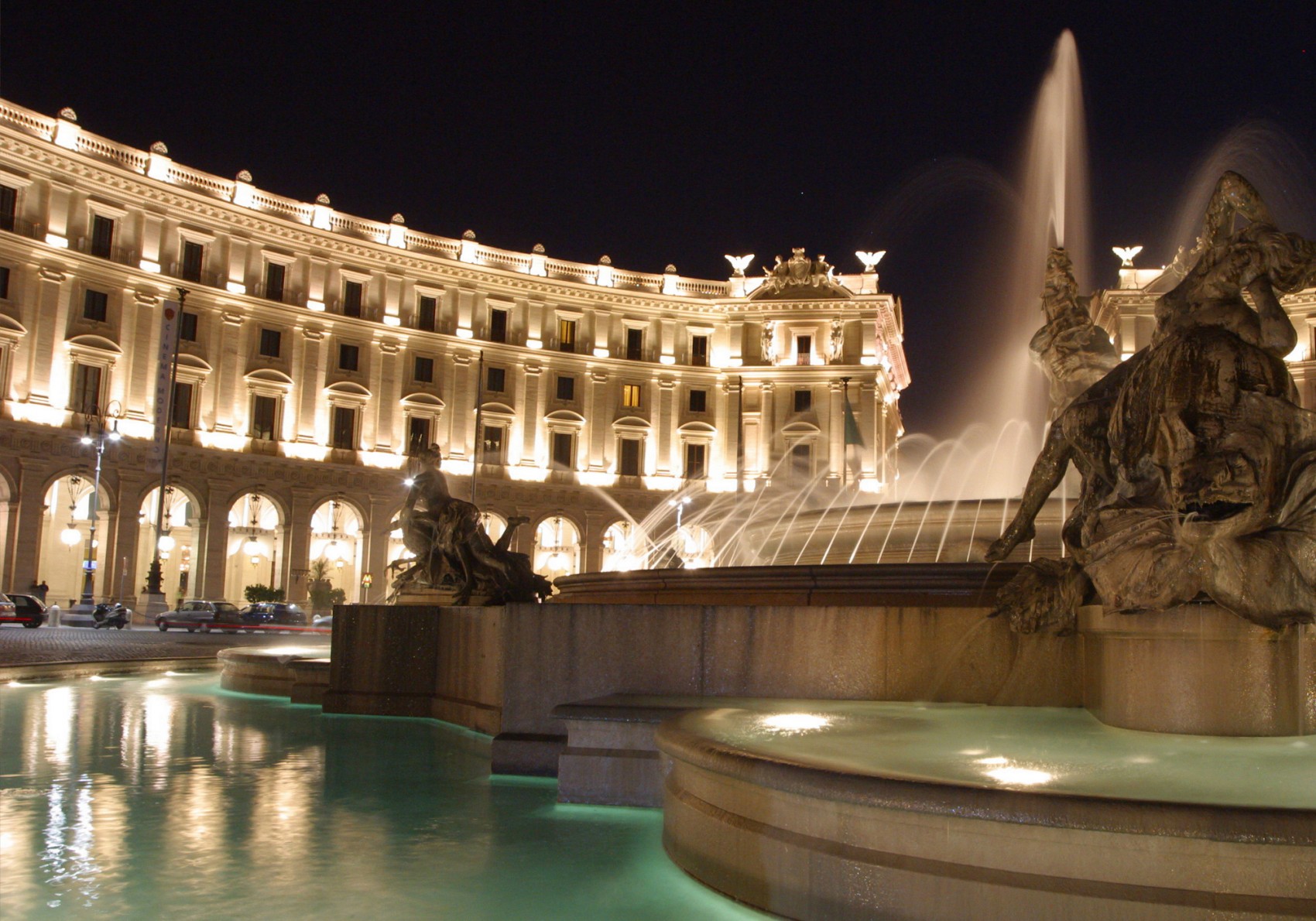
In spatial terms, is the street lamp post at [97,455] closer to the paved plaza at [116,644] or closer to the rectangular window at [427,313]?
the paved plaza at [116,644]

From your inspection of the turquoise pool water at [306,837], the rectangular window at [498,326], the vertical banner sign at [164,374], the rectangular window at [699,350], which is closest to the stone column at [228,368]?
the vertical banner sign at [164,374]

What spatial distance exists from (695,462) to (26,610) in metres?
30.5

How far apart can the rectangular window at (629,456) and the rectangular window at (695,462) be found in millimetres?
2355

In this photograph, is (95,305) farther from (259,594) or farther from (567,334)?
(567,334)

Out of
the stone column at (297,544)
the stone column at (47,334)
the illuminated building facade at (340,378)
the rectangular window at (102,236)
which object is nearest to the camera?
the stone column at (47,334)

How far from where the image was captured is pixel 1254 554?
434cm

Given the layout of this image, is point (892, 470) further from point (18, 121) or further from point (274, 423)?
point (18, 121)

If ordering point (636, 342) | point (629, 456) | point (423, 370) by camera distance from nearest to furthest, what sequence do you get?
point (423, 370) < point (629, 456) < point (636, 342)

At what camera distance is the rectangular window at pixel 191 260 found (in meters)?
42.2

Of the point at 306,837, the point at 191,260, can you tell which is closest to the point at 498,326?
the point at 191,260

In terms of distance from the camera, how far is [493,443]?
4938 cm

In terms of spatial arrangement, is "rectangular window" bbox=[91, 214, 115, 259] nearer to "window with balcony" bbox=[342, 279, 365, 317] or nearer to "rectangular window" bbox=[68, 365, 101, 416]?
"rectangular window" bbox=[68, 365, 101, 416]

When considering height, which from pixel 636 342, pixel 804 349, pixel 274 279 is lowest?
pixel 804 349

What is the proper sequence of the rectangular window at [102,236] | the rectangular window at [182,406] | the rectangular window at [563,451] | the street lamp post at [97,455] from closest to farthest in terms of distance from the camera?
the street lamp post at [97,455] < the rectangular window at [102,236] < the rectangular window at [182,406] < the rectangular window at [563,451]
